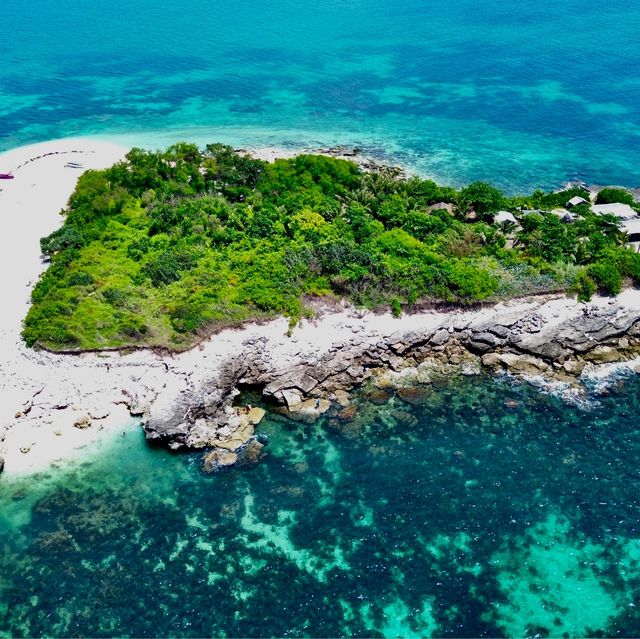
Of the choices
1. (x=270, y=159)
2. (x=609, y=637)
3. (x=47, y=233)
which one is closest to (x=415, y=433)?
(x=609, y=637)

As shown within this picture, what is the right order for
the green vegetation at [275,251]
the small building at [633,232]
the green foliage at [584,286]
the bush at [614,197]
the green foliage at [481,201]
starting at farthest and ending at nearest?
the bush at [614,197] → the green foliage at [481,201] → the small building at [633,232] → the green foliage at [584,286] → the green vegetation at [275,251]

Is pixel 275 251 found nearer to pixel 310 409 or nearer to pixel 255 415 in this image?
pixel 310 409

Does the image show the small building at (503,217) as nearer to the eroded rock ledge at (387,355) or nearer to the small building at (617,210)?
the small building at (617,210)

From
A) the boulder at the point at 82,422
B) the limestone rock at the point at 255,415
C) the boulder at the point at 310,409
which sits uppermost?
the boulder at the point at 82,422

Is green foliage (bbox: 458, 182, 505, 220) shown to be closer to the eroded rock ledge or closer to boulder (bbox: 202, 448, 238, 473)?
the eroded rock ledge

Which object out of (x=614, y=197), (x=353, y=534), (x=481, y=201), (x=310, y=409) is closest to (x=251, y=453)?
(x=310, y=409)

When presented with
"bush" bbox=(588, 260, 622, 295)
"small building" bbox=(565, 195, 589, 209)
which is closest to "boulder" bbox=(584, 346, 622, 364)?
"bush" bbox=(588, 260, 622, 295)

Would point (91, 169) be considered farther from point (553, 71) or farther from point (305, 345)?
point (553, 71)

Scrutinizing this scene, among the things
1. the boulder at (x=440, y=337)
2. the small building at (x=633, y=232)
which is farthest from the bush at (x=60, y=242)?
the small building at (x=633, y=232)
